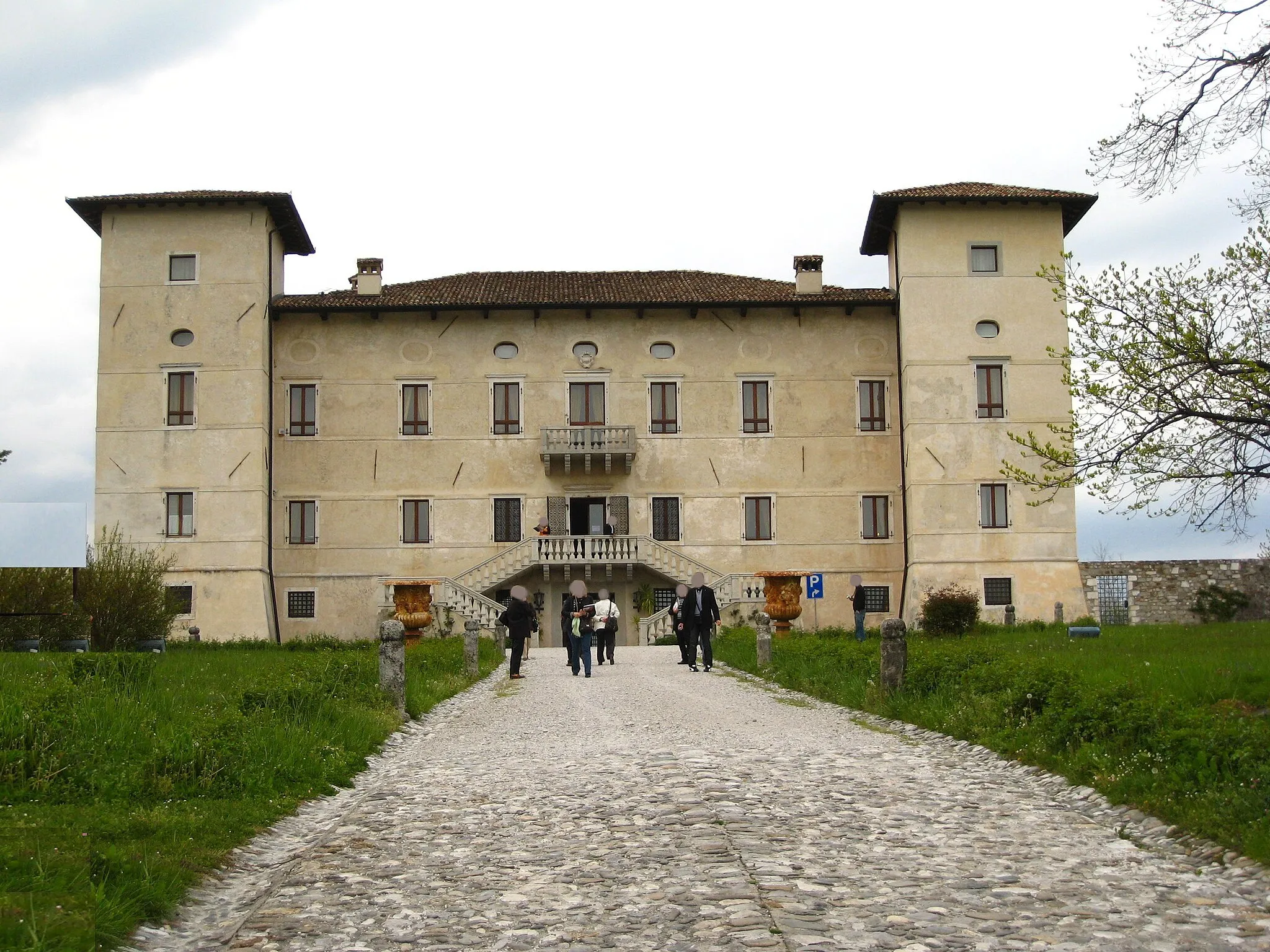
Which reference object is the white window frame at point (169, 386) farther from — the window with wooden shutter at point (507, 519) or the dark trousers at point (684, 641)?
the dark trousers at point (684, 641)

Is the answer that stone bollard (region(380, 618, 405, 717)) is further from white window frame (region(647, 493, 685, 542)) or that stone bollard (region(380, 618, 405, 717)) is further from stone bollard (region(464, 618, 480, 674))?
white window frame (region(647, 493, 685, 542))

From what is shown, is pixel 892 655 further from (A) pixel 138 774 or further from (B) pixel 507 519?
(B) pixel 507 519

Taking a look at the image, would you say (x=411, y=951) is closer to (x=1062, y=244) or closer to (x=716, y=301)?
(x=716, y=301)

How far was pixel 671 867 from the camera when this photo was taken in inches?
260

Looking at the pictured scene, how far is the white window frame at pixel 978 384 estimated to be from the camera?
4034cm

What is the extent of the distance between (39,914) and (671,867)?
277 centimetres

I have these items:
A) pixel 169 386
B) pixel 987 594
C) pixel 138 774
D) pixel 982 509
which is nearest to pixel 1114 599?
pixel 987 594

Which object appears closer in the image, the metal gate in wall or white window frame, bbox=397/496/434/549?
white window frame, bbox=397/496/434/549

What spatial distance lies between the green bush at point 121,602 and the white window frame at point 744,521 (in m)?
17.5

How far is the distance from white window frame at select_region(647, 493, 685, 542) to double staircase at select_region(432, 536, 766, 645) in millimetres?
1221

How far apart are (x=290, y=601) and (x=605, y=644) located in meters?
17.7

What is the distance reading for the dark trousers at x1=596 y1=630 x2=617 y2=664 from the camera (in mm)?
25656

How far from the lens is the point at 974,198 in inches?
1582

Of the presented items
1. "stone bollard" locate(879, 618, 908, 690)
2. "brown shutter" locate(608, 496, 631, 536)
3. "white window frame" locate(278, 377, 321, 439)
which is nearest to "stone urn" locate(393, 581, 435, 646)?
"brown shutter" locate(608, 496, 631, 536)
